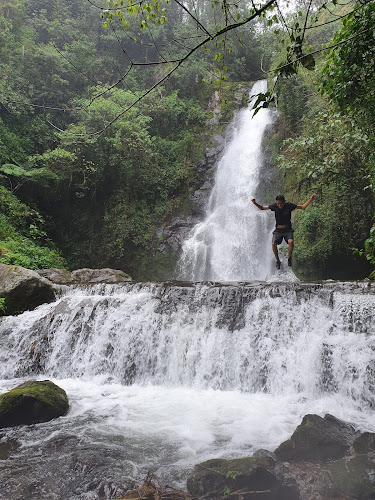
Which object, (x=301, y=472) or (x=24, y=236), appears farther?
(x=24, y=236)

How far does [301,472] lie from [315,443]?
19.1 inches

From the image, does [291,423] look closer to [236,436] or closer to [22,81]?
[236,436]

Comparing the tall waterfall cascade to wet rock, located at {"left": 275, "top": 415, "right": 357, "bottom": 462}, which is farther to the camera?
the tall waterfall cascade

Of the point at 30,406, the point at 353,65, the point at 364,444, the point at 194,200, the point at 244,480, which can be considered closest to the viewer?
the point at 244,480

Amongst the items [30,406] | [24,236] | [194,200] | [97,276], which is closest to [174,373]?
[30,406]

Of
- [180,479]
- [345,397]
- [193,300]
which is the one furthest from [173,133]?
[180,479]

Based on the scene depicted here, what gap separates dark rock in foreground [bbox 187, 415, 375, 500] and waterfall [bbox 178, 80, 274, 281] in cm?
929

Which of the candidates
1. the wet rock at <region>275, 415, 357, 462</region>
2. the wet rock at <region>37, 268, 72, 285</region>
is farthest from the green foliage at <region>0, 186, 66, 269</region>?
the wet rock at <region>275, 415, 357, 462</region>

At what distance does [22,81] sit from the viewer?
54.6 feet

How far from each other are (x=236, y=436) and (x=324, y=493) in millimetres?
1544

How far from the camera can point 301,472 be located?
11.1 feet

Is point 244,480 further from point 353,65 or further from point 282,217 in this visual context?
point 282,217

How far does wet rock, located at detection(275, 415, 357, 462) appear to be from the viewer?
365 cm

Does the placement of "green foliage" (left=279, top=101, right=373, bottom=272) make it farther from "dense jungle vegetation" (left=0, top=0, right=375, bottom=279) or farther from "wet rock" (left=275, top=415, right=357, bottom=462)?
"wet rock" (left=275, top=415, right=357, bottom=462)
